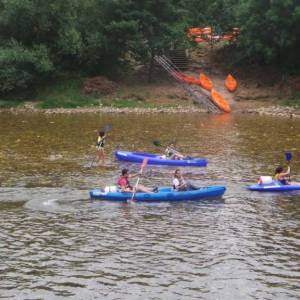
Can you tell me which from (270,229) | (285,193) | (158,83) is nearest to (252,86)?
(158,83)

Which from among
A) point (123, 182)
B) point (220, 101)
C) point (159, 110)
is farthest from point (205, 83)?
point (123, 182)

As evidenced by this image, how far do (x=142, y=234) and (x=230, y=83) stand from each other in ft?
119

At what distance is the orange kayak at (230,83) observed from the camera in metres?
49.7

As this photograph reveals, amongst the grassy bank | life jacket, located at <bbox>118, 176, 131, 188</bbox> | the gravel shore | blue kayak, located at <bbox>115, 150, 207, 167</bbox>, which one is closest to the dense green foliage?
the grassy bank

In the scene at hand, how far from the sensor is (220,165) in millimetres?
25109

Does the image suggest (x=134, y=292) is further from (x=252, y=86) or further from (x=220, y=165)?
(x=252, y=86)

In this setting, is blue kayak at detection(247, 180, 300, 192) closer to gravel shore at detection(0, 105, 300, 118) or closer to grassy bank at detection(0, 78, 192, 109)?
gravel shore at detection(0, 105, 300, 118)

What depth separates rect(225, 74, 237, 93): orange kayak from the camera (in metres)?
49.7

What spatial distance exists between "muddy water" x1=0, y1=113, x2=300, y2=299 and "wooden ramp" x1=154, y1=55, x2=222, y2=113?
18479 millimetres

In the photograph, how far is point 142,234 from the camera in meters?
15.5

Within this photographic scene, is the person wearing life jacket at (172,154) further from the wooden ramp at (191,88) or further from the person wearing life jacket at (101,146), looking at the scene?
the wooden ramp at (191,88)

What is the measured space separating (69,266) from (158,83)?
40.0 metres

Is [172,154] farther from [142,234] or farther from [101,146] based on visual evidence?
[142,234]

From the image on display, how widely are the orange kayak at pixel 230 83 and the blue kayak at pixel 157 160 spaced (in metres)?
24.5
